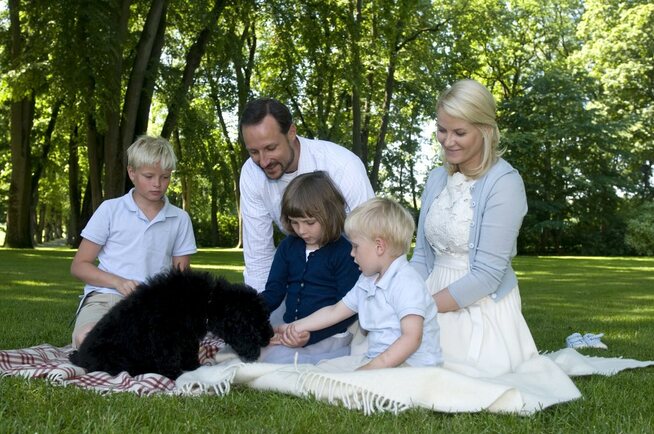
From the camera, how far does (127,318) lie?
4266mm

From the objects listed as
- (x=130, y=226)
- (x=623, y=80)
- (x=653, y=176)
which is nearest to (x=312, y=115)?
(x=623, y=80)

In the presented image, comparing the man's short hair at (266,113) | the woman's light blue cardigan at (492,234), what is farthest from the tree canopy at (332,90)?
the woman's light blue cardigan at (492,234)

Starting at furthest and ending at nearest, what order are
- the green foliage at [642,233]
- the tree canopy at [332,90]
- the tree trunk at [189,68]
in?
the green foliage at [642,233], the tree trunk at [189,68], the tree canopy at [332,90]

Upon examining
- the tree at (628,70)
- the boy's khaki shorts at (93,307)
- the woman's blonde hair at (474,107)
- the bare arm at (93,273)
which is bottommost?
the boy's khaki shorts at (93,307)

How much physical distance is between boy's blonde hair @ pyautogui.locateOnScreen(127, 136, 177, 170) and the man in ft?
1.89

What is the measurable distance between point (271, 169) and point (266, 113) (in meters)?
0.41

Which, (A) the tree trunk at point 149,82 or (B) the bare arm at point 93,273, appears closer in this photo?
(B) the bare arm at point 93,273

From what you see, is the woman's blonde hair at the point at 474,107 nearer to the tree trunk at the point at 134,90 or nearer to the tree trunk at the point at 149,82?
the tree trunk at the point at 134,90

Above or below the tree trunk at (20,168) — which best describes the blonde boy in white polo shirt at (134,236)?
below

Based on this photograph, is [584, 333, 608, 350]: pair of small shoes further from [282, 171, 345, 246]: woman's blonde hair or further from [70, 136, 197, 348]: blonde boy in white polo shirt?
[70, 136, 197, 348]: blonde boy in white polo shirt

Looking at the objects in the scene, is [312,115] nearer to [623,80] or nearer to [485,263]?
[623,80]

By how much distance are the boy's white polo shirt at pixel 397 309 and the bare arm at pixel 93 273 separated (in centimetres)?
183

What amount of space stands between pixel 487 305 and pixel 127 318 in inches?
86.9

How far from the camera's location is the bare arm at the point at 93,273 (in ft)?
17.2
